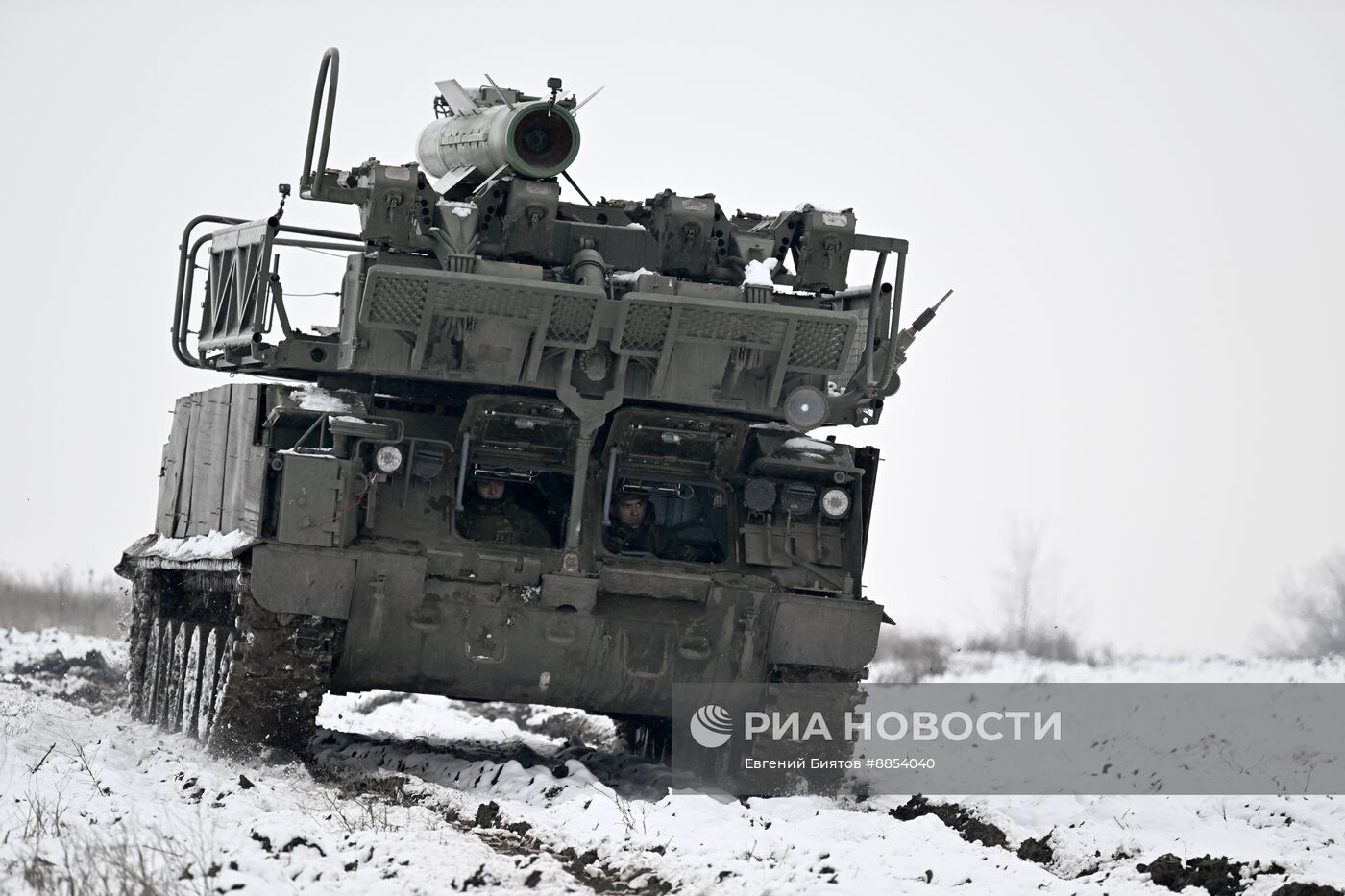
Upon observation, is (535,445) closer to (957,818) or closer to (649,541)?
(649,541)

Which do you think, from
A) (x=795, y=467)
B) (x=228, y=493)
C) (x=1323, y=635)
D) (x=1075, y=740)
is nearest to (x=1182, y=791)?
(x=795, y=467)

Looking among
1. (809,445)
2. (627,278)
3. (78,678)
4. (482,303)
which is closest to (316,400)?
(482,303)

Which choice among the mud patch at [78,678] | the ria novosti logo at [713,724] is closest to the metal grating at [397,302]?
the ria novosti logo at [713,724]

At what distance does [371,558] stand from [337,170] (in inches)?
105

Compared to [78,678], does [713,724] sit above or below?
above

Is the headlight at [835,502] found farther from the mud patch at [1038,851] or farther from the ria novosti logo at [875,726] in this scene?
the mud patch at [1038,851]

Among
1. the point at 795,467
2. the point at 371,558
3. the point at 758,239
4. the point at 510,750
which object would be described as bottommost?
the point at 510,750

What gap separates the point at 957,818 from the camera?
11.4 metres

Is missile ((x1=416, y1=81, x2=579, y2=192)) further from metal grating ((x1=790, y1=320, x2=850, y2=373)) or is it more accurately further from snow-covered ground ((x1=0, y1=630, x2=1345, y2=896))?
snow-covered ground ((x1=0, y1=630, x2=1345, y2=896))

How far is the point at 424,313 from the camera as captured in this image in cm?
1244

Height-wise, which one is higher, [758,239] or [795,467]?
[758,239]

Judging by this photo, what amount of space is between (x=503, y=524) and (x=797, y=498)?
1929 mm

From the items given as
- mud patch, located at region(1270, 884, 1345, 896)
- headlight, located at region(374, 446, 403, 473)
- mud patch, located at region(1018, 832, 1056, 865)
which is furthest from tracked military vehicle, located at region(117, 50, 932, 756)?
mud patch, located at region(1270, 884, 1345, 896)

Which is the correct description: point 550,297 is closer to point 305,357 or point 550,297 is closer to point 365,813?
point 305,357
